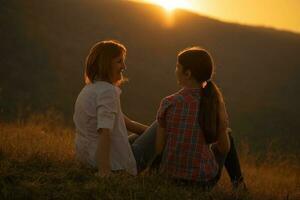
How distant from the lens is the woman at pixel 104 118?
4684 mm

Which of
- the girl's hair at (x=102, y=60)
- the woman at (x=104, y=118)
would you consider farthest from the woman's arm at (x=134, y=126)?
the girl's hair at (x=102, y=60)

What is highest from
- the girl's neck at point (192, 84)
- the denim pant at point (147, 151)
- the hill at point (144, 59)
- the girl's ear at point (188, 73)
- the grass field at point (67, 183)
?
the hill at point (144, 59)

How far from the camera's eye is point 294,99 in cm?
2533

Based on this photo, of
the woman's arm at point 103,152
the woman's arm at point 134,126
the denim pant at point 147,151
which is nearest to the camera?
the woman's arm at point 103,152

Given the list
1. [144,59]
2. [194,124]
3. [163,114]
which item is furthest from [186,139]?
[144,59]

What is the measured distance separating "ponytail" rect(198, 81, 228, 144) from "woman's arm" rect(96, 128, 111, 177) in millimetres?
874

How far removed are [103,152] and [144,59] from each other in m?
20.1

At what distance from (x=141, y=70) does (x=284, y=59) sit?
10720 mm

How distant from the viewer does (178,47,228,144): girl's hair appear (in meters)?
4.82

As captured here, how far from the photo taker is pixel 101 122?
4.66 meters

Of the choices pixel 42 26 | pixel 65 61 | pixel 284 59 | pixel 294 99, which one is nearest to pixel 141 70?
pixel 65 61

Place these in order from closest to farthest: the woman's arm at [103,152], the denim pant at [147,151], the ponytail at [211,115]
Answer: the woman's arm at [103,152]
the ponytail at [211,115]
the denim pant at [147,151]

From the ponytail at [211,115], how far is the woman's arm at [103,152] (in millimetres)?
874

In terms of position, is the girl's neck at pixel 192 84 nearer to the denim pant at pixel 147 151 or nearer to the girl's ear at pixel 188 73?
the girl's ear at pixel 188 73
